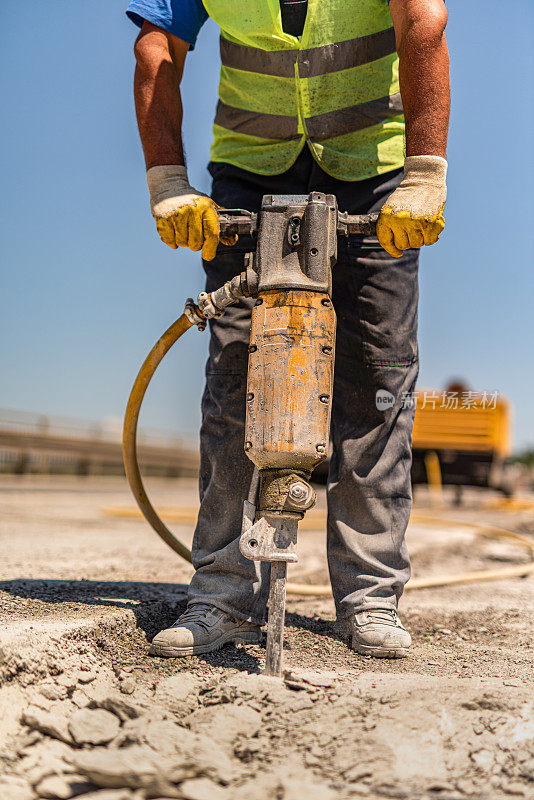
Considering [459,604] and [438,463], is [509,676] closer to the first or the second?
[459,604]

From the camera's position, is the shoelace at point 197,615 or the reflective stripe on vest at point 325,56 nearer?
the shoelace at point 197,615

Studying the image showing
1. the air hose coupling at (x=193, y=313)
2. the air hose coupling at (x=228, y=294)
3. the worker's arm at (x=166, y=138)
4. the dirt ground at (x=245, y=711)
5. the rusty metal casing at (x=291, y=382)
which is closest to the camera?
the dirt ground at (x=245, y=711)

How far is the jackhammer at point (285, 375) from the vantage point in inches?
59.4

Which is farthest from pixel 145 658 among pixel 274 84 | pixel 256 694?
pixel 274 84

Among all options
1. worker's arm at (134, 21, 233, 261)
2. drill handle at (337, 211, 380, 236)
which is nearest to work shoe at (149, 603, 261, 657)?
worker's arm at (134, 21, 233, 261)

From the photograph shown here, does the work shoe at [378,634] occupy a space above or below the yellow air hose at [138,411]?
below

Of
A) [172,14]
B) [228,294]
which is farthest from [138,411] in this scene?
[172,14]

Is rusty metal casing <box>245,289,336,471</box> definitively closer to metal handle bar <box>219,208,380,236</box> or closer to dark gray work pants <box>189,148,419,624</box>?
metal handle bar <box>219,208,380,236</box>

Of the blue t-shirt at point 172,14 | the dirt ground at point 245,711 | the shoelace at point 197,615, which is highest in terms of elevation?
the blue t-shirt at point 172,14

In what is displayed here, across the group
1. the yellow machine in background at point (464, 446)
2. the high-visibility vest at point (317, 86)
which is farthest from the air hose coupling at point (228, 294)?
the yellow machine in background at point (464, 446)

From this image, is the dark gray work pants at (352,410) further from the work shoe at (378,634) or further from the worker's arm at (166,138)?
the worker's arm at (166,138)

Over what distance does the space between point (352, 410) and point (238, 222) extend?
2.14 feet

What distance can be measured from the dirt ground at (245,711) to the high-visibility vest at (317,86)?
51.8 inches

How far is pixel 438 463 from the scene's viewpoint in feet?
36.0
